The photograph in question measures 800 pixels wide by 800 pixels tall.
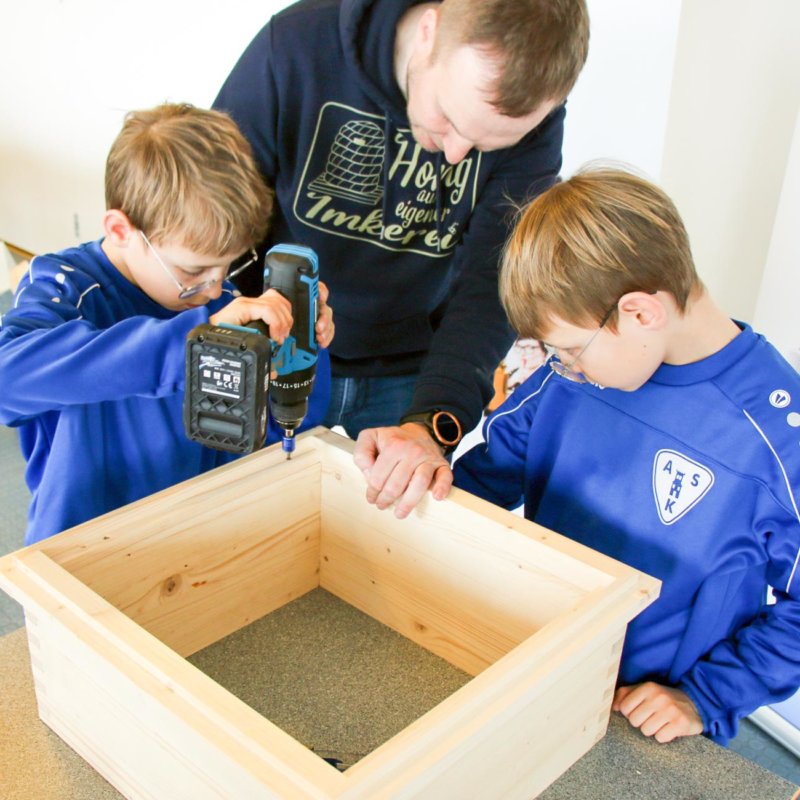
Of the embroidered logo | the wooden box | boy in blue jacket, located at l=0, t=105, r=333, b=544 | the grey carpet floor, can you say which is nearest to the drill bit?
the wooden box

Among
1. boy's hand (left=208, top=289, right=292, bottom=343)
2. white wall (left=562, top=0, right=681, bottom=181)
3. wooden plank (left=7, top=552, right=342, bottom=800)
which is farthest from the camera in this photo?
white wall (left=562, top=0, right=681, bottom=181)

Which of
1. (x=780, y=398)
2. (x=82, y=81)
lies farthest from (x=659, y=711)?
(x=82, y=81)

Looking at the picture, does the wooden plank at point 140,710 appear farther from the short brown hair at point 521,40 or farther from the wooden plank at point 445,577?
the short brown hair at point 521,40

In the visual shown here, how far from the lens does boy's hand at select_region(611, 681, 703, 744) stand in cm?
102

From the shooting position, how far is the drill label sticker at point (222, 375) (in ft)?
3.01

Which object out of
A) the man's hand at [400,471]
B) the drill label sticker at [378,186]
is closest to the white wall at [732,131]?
the drill label sticker at [378,186]

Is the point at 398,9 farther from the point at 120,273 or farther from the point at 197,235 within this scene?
the point at 120,273

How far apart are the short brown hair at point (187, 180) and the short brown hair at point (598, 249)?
390 millimetres

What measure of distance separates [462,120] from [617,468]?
50 centimetres

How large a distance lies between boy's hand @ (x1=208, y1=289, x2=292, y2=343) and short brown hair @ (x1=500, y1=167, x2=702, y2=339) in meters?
0.30

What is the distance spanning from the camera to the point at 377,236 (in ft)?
4.76

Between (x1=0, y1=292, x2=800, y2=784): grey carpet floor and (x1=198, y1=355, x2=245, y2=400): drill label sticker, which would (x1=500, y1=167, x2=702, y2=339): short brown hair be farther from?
(x1=0, y1=292, x2=800, y2=784): grey carpet floor

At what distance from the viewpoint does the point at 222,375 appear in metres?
0.92

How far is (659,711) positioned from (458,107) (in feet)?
2.54
